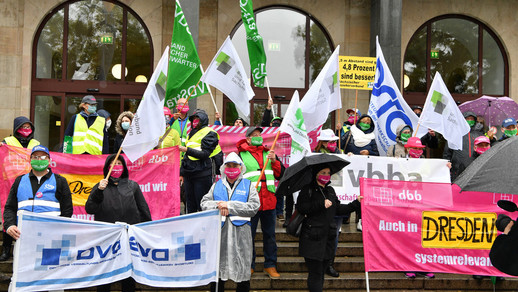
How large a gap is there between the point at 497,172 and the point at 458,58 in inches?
527

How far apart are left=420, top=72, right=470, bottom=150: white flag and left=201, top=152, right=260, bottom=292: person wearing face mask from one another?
3.93 metres

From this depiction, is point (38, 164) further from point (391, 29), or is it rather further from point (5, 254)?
point (391, 29)

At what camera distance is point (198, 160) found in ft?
28.3

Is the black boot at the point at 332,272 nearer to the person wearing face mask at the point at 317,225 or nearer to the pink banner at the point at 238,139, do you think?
the person wearing face mask at the point at 317,225

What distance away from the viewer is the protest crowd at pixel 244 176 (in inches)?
266

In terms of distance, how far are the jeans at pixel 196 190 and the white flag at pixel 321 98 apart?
1804 millimetres

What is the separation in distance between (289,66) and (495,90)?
6.29m

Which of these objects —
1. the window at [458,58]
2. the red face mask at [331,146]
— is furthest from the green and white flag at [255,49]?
the window at [458,58]

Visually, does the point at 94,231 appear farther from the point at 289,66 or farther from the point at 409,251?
the point at 289,66

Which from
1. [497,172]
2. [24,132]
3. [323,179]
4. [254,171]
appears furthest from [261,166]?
[497,172]

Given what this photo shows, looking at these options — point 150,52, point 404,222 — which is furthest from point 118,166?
point 150,52

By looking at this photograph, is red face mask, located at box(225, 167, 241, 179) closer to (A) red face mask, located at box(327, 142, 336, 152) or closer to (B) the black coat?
(B) the black coat

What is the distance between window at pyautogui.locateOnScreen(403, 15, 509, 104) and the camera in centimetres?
1658

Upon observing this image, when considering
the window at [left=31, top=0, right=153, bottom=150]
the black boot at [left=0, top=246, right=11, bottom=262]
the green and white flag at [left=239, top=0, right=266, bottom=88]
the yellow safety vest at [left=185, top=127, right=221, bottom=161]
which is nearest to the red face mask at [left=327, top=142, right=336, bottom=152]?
the green and white flag at [left=239, top=0, right=266, bottom=88]
